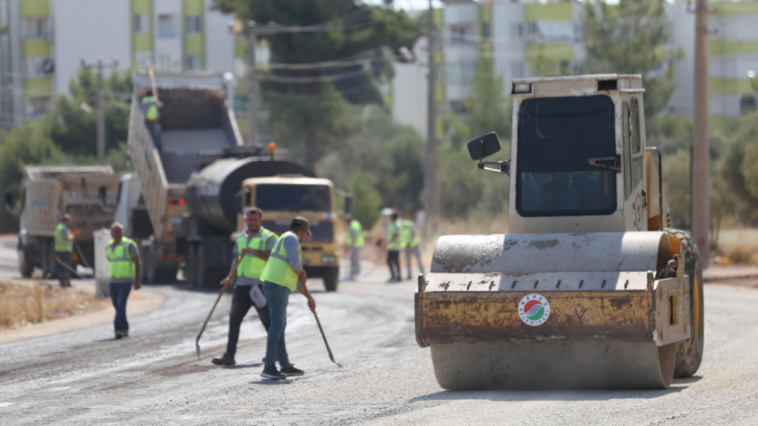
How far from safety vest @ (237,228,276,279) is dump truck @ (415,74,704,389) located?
3.15m

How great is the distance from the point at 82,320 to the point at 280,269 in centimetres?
825

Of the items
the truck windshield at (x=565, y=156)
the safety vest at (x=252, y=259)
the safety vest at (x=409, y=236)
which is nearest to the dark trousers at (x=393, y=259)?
the safety vest at (x=409, y=236)

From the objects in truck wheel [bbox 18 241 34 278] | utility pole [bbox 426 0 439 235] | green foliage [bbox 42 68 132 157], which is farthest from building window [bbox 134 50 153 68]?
truck wheel [bbox 18 241 34 278]

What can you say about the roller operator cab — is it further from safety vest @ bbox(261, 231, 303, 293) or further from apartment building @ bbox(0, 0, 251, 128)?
apartment building @ bbox(0, 0, 251, 128)

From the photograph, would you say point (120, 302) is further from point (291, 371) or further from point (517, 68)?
point (517, 68)

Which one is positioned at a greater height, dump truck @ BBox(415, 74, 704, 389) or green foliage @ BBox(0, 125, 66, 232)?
green foliage @ BBox(0, 125, 66, 232)

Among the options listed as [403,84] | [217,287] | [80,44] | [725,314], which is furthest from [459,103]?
[725,314]

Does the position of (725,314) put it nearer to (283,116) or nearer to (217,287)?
(217,287)

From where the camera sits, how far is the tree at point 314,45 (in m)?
50.6

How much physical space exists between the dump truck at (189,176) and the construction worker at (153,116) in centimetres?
7

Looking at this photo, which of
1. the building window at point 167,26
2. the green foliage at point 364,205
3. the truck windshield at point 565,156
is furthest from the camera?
the building window at point 167,26

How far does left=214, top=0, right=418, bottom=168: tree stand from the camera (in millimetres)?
50594

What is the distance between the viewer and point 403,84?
84812 mm

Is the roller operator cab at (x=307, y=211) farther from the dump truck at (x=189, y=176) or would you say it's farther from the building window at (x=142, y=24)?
the building window at (x=142, y=24)
